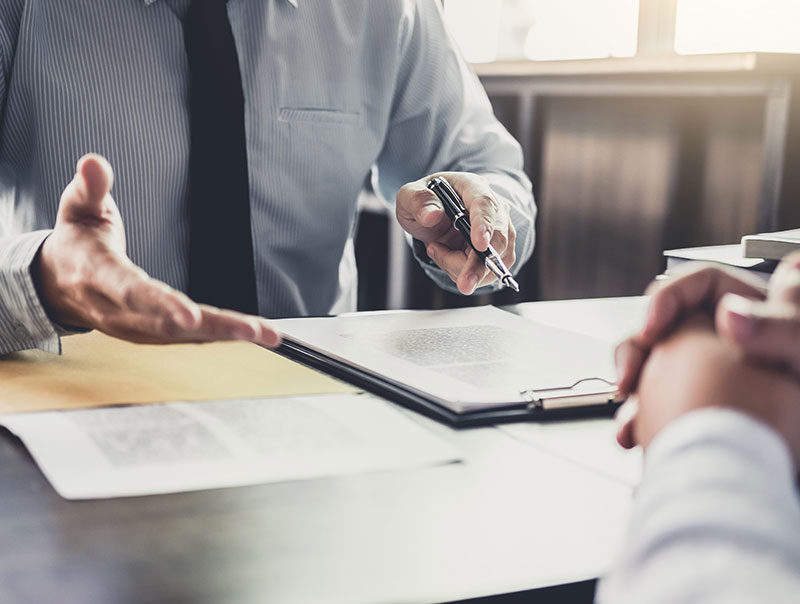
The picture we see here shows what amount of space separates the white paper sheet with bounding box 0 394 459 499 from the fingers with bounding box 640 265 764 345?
6.8 inches

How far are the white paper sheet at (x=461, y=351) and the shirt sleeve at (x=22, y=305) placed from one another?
230 mm

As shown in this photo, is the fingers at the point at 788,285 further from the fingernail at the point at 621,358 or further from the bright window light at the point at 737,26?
the bright window light at the point at 737,26

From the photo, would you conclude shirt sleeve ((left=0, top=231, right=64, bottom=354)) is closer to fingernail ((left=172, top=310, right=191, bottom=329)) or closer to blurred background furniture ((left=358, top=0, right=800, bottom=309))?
fingernail ((left=172, top=310, right=191, bottom=329))

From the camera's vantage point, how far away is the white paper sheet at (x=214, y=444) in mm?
571

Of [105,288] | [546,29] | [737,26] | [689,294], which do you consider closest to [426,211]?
[105,288]

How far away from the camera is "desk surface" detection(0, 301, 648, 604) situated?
449mm

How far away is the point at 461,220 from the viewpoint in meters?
1.10

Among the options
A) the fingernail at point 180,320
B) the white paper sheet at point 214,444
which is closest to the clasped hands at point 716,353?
the white paper sheet at point 214,444

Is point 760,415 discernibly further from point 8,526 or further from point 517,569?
point 8,526

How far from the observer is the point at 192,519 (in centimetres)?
52

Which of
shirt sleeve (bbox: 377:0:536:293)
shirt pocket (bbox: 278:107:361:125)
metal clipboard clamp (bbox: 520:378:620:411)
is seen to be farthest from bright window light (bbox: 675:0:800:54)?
metal clipboard clamp (bbox: 520:378:620:411)

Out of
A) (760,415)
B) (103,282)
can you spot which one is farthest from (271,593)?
(103,282)

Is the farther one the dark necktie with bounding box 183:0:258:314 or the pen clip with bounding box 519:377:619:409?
the dark necktie with bounding box 183:0:258:314

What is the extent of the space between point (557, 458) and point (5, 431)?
1.28 ft
